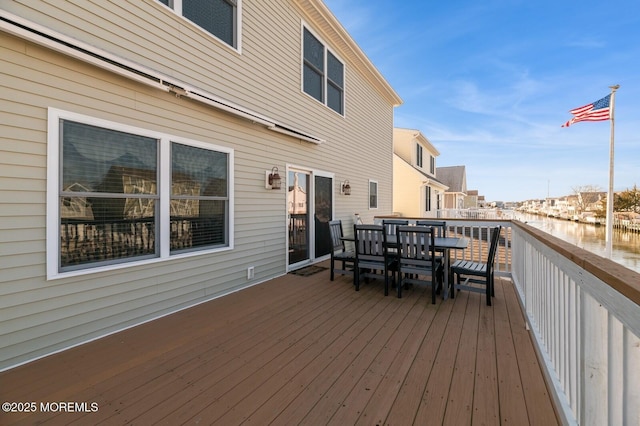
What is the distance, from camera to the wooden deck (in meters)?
1.79

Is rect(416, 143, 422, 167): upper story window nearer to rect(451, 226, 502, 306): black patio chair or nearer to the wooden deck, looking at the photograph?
rect(451, 226, 502, 306): black patio chair

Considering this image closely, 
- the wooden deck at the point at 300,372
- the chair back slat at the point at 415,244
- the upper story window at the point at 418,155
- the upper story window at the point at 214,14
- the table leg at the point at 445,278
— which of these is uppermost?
the upper story window at the point at 418,155

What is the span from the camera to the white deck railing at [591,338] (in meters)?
0.95

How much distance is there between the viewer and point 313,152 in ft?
20.4

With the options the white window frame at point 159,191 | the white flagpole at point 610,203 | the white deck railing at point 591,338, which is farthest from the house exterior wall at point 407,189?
the white deck railing at point 591,338

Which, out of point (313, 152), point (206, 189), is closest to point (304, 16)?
point (313, 152)

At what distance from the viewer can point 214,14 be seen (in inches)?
159

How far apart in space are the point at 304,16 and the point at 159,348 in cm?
625

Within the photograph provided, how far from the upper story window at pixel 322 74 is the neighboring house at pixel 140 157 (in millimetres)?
225

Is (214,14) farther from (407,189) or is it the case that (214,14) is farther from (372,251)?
(407,189)

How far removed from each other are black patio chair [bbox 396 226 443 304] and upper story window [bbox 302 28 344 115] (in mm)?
3852

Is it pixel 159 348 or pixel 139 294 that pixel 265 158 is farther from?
pixel 159 348

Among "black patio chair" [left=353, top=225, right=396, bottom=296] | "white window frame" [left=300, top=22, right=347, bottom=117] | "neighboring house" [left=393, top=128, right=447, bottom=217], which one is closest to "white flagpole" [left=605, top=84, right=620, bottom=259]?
"neighboring house" [left=393, top=128, right=447, bottom=217]

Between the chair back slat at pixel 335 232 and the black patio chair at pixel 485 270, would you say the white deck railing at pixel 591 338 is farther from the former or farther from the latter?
the chair back slat at pixel 335 232
